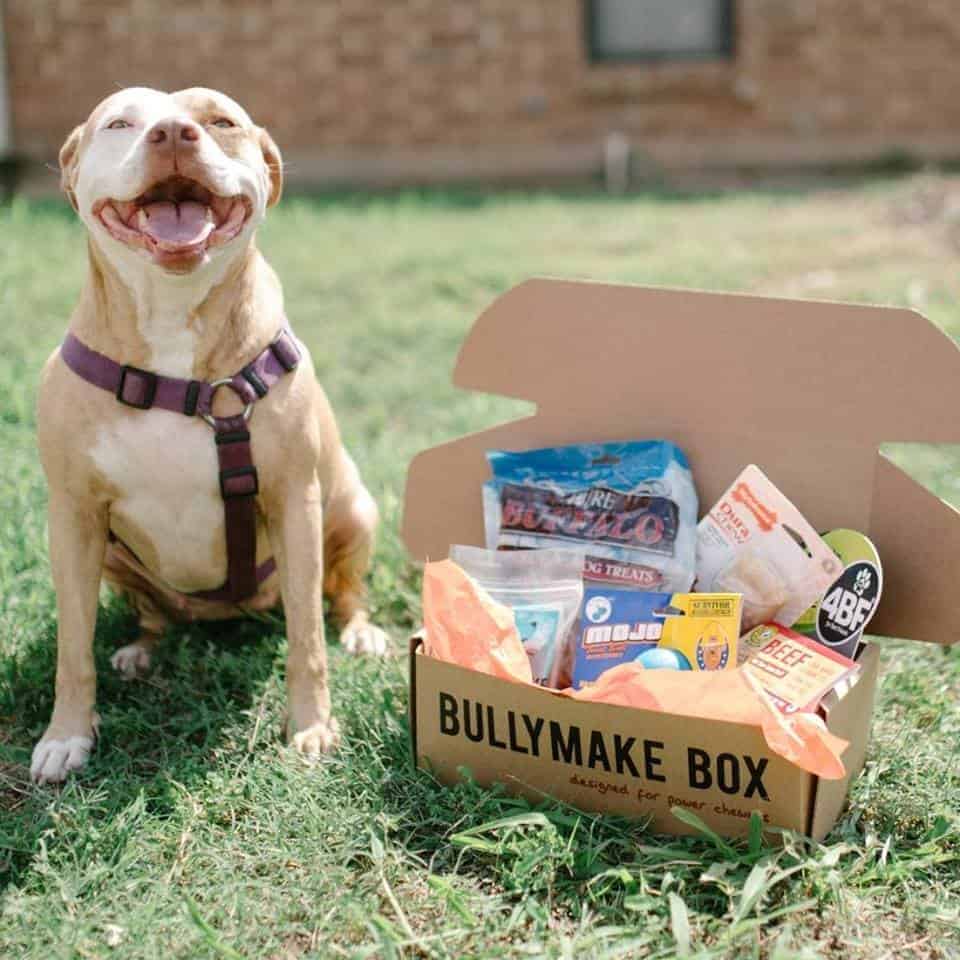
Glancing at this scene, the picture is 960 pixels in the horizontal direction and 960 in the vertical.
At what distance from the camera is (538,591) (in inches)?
92.3

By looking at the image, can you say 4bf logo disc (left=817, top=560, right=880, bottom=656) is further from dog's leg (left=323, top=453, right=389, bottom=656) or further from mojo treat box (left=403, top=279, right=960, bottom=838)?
dog's leg (left=323, top=453, right=389, bottom=656)

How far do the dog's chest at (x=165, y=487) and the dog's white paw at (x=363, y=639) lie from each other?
447 mm

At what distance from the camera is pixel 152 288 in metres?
2.30

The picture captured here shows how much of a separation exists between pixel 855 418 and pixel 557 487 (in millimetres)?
636

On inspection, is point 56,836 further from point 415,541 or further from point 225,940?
point 415,541

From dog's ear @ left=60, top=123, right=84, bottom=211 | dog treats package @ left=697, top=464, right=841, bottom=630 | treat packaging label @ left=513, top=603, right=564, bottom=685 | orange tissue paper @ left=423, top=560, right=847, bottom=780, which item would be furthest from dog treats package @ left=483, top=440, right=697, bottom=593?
dog's ear @ left=60, top=123, right=84, bottom=211

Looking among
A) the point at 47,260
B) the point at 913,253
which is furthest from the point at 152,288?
the point at 913,253

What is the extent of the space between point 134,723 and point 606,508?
1.10m

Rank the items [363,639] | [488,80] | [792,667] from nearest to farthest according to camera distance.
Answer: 1. [792,667]
2. [363,639]
3. [488,80]

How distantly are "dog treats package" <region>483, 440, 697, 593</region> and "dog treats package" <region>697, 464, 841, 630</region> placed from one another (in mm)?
61

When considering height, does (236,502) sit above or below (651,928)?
above

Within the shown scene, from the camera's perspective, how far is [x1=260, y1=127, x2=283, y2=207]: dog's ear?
2.43m

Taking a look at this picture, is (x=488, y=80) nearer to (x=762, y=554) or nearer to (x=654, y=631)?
(x=762, y=554)

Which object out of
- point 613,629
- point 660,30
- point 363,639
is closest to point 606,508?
point 613,629
